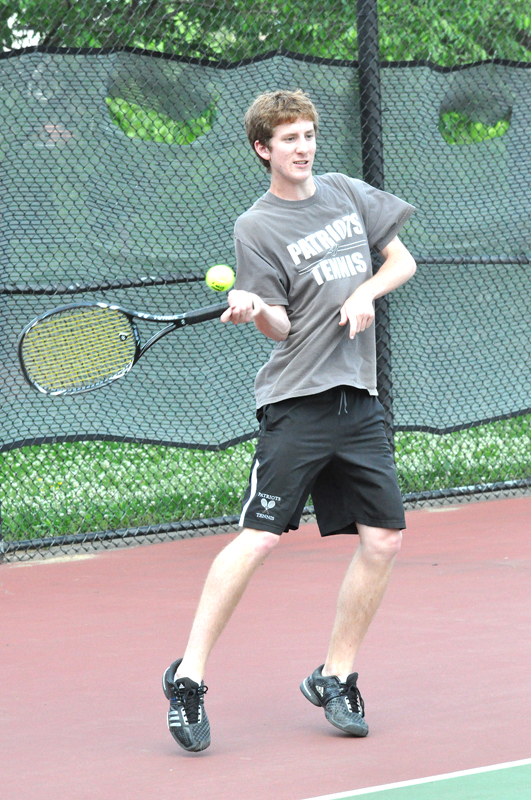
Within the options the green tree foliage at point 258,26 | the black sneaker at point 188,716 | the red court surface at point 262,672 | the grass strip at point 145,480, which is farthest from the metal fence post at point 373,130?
the black sneaker at point 188,716

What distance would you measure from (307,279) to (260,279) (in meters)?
0.14

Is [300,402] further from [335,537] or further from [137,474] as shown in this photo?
[137,474]

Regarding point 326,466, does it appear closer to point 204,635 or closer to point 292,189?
point 204,635

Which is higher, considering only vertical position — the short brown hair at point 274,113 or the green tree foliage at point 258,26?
the green tree foliage at point 258,26

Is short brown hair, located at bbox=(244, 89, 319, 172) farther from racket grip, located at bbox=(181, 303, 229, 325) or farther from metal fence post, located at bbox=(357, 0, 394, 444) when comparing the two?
metal fence post, located at bbox=(357, 0, 394, 444)

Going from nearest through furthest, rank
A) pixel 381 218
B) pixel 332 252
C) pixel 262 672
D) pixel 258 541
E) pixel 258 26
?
pixel 258 541, pixel 332 252, pixel 381 218, pixel 262 672, pixel 258 26

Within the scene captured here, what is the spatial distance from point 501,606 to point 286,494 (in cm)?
166

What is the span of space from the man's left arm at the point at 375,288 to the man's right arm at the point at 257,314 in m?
0.17

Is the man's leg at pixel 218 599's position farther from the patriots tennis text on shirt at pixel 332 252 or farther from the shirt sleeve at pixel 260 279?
the patriots tennis text on shirt at pixel 332 252

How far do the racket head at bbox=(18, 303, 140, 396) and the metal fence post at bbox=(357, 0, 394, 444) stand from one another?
2.72 metres

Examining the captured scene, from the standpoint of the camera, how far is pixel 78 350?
13.6ft

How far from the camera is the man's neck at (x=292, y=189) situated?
3.41 meters

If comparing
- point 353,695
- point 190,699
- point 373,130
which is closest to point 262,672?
point 353,695

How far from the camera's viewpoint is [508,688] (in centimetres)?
362
